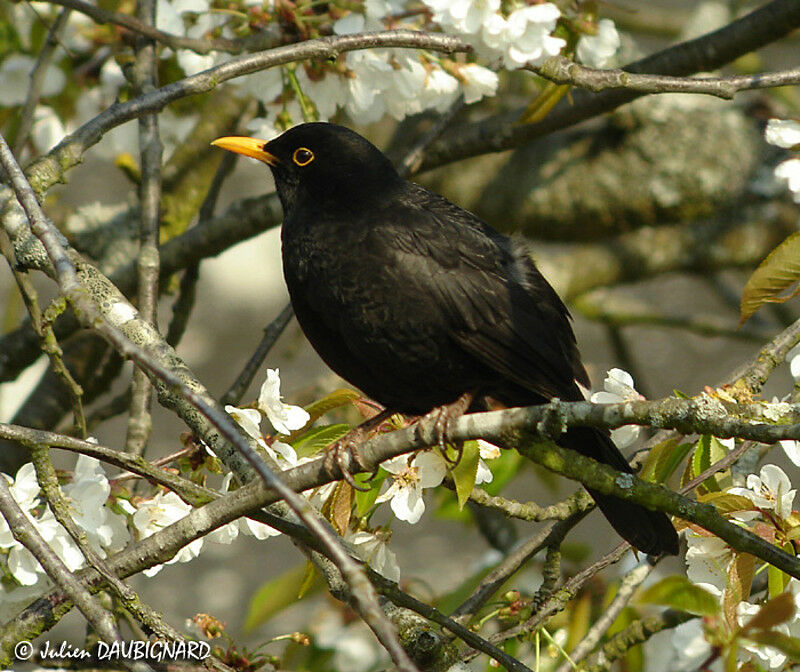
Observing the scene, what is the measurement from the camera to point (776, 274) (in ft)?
8.54

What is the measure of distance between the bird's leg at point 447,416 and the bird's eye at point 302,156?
944mm

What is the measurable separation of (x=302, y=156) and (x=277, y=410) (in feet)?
4.09

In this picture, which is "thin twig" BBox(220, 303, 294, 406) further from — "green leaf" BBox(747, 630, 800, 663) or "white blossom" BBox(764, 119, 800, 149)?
"green leaf" BBox(747, 630, 800, 663)

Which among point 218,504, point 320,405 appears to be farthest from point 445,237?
point 218,504

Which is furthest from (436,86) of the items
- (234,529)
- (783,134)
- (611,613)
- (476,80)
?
(611,613)

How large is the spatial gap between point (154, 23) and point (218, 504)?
6.91 ft

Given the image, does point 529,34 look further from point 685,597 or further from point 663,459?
point 685,597

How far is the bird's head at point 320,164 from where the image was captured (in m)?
3.56

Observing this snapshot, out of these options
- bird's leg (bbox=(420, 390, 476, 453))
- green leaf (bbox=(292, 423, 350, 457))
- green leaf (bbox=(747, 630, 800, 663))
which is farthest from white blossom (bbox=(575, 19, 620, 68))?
green leaf (bbox=(747, 630, 800, 663))

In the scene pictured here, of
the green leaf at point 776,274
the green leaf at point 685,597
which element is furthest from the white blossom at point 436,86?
the green leaf at point 685,597

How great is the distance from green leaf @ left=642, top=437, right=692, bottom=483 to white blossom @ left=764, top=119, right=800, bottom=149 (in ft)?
2.57

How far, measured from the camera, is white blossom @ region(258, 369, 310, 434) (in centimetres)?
270

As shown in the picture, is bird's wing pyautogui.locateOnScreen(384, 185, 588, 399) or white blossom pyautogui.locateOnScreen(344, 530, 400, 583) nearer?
white blossom pyautogui.locateOnScreen(344, 530, 400, 583)

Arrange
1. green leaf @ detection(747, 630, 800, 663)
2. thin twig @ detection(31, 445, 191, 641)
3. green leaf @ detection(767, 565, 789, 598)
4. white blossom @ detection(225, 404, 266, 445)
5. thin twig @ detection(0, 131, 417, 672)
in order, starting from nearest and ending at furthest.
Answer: thin twig @ detection(0, 131, 417, 672)
green leaf @ detection(747, 630, 800, 663)
thin twig @ detection(31, 445, 191, 641)
green leaf @ detection(767, 565, 789, 598)
white blossom @ detection(225, 404, 266, 445)
